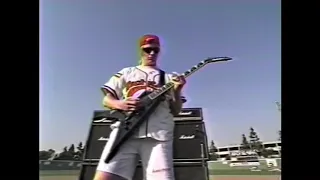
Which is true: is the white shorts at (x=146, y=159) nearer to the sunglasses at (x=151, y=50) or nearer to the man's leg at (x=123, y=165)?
the man's leg at (x=123, y=165)

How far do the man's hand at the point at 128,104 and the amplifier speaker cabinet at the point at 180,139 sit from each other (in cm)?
6

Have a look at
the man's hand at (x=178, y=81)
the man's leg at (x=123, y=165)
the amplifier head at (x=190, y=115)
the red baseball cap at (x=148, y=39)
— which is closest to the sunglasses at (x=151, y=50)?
the red baseball cap at (x=148, y=39)

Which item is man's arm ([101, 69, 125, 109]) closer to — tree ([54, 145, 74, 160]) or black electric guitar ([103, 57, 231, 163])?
black electric guitar ([103, 57, 231, 163])

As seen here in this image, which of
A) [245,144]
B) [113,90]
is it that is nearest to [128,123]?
[113,90]

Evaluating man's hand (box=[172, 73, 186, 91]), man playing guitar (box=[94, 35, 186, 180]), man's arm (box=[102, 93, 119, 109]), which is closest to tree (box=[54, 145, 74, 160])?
man playing guitar (box=[94, 35, 186, 180])

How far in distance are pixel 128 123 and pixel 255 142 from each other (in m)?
0.51

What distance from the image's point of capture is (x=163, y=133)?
2137 mm

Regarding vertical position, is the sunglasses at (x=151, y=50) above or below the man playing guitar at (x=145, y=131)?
above

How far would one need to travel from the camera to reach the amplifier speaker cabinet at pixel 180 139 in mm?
2146

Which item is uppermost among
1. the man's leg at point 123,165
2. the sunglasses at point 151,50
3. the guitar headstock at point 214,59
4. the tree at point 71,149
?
the sunglasses at point 151,50

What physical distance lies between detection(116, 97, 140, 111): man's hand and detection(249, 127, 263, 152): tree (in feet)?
1.54

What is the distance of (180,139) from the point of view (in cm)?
215

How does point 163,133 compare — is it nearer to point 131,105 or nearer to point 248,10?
point 131,105
